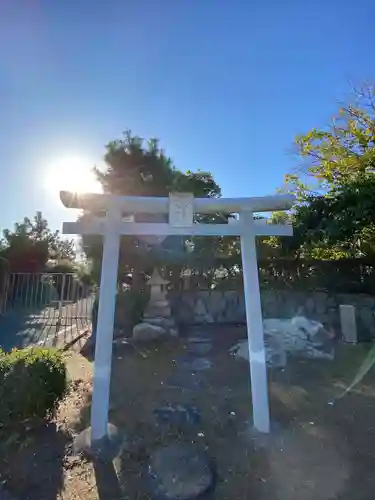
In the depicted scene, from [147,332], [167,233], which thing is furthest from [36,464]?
[147,332]

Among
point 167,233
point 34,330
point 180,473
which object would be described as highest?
point 167,233

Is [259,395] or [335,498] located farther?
[259,395]

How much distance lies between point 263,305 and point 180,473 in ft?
17.4

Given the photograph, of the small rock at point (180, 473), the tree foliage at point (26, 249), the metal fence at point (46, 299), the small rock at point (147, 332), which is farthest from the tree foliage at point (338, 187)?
the tree foliage at point (26, 249)

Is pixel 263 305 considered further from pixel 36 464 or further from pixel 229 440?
pixel 36 464

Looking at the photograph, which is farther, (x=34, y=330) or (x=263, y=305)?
(x=34, y=330)

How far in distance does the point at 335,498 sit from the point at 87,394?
2656mm

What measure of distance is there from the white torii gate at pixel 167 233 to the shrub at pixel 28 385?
0.48m

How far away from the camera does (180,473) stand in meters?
2.11

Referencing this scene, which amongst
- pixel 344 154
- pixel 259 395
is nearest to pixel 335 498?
pixel 259 395

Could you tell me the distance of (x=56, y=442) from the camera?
256cm

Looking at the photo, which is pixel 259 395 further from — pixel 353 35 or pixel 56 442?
pixel 353 35

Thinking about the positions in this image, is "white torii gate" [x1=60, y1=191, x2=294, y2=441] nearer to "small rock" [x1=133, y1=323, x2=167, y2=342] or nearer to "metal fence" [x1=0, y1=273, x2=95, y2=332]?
"small rock" [x1=133, y1=323, x2=167, y2=342]

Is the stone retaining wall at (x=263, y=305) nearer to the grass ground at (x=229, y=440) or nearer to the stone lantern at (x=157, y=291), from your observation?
the stone lantern at (x=157, y=291)
